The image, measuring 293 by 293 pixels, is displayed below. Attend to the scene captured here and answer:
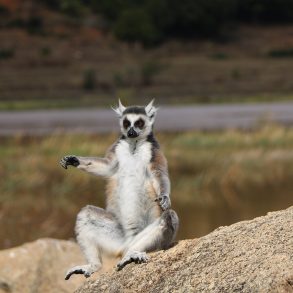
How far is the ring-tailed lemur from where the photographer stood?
6.85 metres

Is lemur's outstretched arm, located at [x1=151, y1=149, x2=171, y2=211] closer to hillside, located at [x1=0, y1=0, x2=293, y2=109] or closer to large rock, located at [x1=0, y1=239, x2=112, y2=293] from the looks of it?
large rock, located at [x1=0, y1=239, x2=112, y2=293]

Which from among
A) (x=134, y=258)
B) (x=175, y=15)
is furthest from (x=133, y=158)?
(x=175, y=15)

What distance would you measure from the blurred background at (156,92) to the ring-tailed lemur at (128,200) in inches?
302

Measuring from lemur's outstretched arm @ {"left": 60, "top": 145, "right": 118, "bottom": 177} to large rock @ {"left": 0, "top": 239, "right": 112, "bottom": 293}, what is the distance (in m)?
2.59

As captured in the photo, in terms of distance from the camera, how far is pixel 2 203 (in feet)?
58.4

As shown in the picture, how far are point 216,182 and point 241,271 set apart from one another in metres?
14.8

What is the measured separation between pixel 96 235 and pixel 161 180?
619 millimetres

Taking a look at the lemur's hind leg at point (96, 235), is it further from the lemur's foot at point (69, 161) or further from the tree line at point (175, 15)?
the tree line at point (175, 15)

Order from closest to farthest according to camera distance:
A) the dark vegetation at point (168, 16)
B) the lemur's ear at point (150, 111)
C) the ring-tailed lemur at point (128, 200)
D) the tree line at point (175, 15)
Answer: the ring-tailed lemur at point (128, 200) → the lemur's ear at point (150, 111) → the tree line at point (175, 15) → the dark vegetation at point (168, 16)

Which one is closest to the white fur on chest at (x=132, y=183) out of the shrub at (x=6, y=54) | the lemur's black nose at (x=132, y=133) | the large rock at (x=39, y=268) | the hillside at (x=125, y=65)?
the lemur's black nose at (x=132, y=133)

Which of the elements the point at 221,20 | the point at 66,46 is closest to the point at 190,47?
the point at 221,20

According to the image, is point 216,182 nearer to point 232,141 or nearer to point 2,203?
point 2,203

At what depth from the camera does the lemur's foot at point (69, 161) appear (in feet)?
23.2

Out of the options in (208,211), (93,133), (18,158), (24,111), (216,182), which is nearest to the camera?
(208,211)
